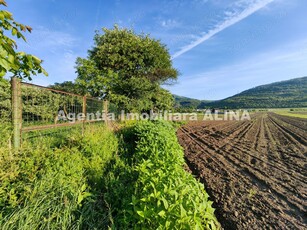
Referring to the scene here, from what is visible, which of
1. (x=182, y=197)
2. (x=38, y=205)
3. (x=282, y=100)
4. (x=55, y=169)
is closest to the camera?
(x=182, y=197)

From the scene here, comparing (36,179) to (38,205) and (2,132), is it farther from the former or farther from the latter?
(2,132)

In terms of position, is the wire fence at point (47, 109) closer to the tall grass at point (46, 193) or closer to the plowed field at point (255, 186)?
the tall grass at point (46, 193)

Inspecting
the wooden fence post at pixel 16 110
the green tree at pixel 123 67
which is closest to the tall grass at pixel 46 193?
the wooden fence post at pixel 16 110

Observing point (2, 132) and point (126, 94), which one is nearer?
point (2, 132)

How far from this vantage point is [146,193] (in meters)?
2.16

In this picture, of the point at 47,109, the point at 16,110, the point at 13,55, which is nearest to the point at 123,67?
the point at 47,109

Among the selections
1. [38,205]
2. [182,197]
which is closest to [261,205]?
[182,197]

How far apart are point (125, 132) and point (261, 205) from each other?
5.92m

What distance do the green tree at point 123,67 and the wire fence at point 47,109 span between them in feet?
21.7

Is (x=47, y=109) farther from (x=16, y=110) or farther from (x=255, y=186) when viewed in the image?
(x=255, y=186)

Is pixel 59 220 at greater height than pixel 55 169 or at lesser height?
lesser

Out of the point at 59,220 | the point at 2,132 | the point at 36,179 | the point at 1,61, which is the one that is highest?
the point at 1,61

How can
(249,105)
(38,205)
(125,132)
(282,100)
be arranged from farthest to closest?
(282,100), (249,105), (125,132), (38,205)

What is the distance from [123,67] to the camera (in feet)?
56.0
